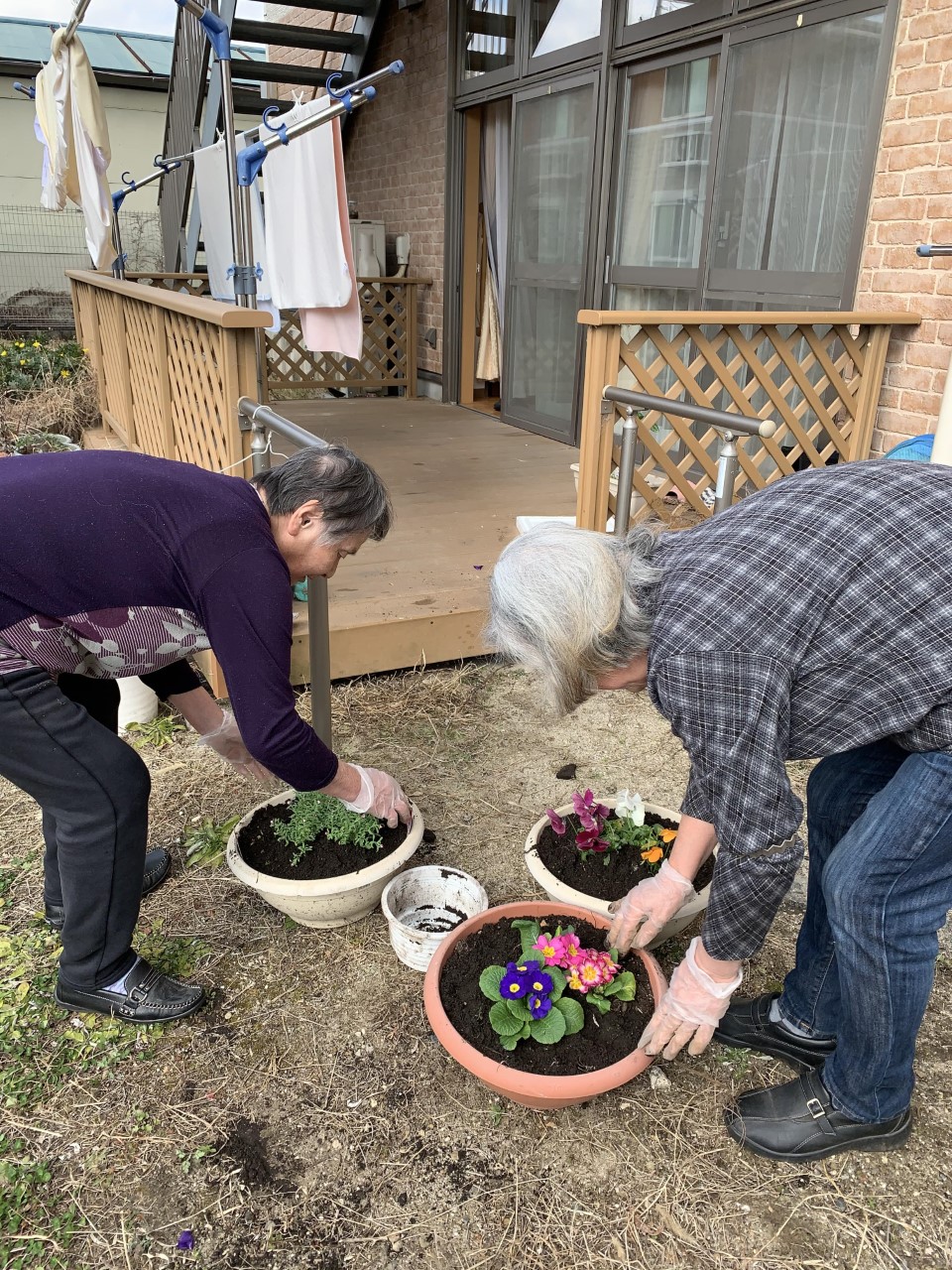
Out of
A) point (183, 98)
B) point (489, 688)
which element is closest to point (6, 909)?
point (489, 688)

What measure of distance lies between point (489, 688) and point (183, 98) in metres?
5.53

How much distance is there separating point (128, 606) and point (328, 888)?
728mm

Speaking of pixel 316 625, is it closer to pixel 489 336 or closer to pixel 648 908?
pixel 648 908

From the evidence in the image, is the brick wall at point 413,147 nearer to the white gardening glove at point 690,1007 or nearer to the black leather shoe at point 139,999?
the black leather shoe at point 139,999

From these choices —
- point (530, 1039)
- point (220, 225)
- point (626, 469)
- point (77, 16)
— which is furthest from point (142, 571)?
point (77, 16)

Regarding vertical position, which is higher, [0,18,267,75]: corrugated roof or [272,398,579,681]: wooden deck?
[0,18,267,75]: corrugated roof

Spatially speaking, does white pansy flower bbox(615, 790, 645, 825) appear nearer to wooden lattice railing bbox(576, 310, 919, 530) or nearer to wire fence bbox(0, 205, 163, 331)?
wooden lattice railing bbox(576, 310, 919, 530)

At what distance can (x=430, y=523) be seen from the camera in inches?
165

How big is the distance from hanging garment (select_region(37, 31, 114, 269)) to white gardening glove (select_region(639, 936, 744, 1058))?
5.77 m

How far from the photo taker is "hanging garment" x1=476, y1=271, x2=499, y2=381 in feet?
23.1

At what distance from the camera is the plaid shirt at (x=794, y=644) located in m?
1.13

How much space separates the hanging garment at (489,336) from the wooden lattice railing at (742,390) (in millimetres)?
3553

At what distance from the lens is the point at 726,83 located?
162 inches

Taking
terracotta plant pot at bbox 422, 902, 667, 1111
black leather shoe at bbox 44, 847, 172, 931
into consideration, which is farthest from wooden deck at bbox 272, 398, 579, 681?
terracotta plant pot at bbox 422, 902, 667, 1111
